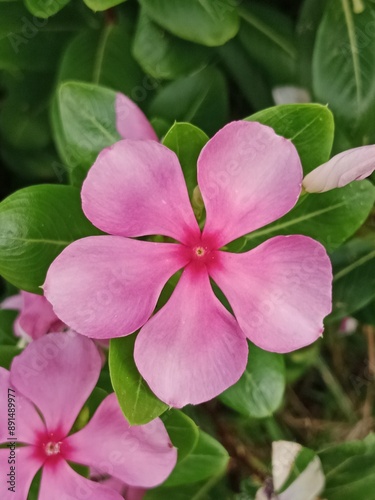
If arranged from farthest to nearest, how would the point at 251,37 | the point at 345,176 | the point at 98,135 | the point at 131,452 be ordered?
1. the point at 251,37
2. the point at 98,135
3. the point at 131,452
4. the point at 345,176

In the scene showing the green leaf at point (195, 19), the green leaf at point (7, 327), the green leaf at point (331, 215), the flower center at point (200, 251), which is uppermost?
the green leaf at point (195, 19)

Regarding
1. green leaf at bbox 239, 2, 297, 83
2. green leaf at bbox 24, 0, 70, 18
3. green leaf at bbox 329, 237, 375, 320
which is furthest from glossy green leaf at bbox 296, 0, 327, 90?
green leaf at bbox 24, 0, 70, 18

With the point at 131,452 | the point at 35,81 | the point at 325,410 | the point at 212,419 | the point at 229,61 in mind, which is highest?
the point at 229,61

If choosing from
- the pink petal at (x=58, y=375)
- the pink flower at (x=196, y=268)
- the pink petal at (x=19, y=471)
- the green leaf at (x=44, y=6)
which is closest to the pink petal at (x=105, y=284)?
the pink flower at (x=196, y=268)

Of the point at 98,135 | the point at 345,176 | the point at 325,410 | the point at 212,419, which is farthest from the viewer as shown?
the point at 325,410

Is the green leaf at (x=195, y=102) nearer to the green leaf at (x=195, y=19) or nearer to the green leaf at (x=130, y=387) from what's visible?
the green leaf at (x=195, y=19)

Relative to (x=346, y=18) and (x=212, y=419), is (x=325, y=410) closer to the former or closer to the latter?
(x=212, y=419)

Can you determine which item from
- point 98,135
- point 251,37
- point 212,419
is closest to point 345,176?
point 98,135
